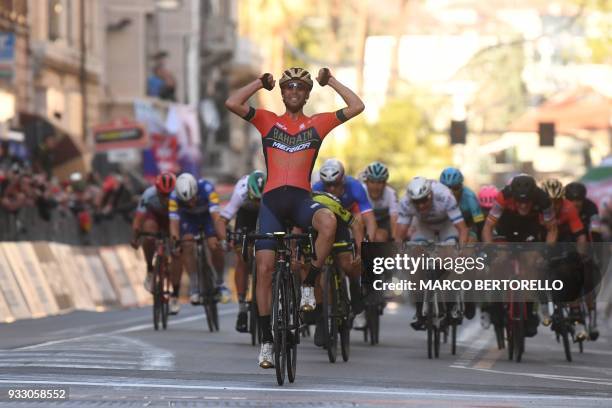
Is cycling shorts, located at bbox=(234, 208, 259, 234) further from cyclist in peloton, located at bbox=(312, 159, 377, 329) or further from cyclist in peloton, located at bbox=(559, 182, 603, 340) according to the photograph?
cyclist in peloton, located at bbox=(559, 182, 603, 340)

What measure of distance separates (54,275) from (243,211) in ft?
26.0

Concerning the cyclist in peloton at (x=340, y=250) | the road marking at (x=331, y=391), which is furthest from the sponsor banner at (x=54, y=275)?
the road marking at (x=331, y=391)

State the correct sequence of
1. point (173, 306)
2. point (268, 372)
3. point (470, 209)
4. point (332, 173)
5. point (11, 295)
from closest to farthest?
1. point (268, 372)
2. point (332, 173)
3. point (470, 209)
4. point (173, 306)
5. point (11, 295)

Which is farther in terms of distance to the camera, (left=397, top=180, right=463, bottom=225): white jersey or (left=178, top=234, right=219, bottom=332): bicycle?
(left=178, top=234, right=219, bottom=332): bicycle

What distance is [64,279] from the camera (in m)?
28.8

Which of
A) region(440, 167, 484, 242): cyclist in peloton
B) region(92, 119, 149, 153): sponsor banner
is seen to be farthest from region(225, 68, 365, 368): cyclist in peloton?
region(92, 119, 149, 153): sponsor banner

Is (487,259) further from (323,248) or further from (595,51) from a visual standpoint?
(595,51)

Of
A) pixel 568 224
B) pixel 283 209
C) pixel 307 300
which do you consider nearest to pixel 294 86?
pixel 283 209

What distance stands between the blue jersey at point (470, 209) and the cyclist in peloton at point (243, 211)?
2049 millimetres

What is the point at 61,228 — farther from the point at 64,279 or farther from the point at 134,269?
the point at 134,269

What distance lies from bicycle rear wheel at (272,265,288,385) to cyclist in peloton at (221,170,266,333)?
18.3ft

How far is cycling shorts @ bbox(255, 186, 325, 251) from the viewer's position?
47.1 feet

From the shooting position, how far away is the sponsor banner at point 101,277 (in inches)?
1219

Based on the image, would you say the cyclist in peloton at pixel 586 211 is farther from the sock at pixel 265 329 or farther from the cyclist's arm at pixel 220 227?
the sock at pixel 265 329
